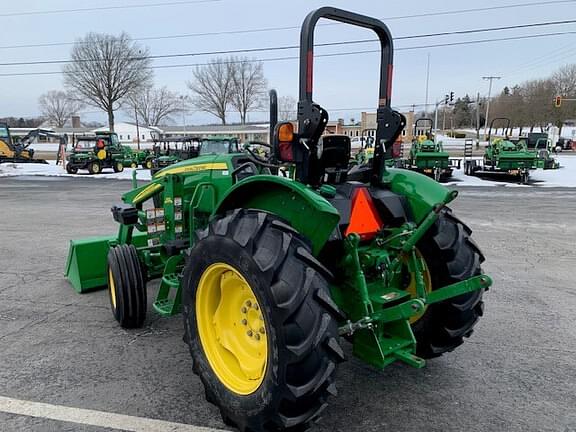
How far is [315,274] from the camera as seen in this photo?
227 cm

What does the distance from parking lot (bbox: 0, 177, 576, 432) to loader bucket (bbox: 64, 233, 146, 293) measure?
0.44 feet

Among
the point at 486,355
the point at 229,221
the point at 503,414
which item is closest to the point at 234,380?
the point at 229,221

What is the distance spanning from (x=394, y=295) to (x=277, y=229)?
3.07ft

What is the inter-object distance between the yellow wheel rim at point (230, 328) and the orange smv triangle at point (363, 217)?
77 centimetres

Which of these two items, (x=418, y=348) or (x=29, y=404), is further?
(x=418, y=348)

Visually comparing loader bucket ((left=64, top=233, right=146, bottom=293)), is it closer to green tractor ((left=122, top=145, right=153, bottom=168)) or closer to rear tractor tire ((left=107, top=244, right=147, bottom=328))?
rear tractor tire ((left=107, top=244, right=147, bottom=328))

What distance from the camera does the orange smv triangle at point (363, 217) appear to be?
289 cm

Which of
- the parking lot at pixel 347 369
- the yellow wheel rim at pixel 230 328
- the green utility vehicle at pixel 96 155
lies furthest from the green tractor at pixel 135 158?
the yellow wheel rim at pixel 230 328

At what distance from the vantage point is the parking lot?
279 cm

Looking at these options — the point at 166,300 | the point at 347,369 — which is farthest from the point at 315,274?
the point at 166,300

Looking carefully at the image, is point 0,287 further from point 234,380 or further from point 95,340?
point 234,380

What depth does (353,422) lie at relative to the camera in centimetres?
272

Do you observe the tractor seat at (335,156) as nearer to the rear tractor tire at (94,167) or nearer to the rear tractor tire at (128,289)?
the rear tractor tire at (128,289)

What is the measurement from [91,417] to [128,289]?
1316mm
